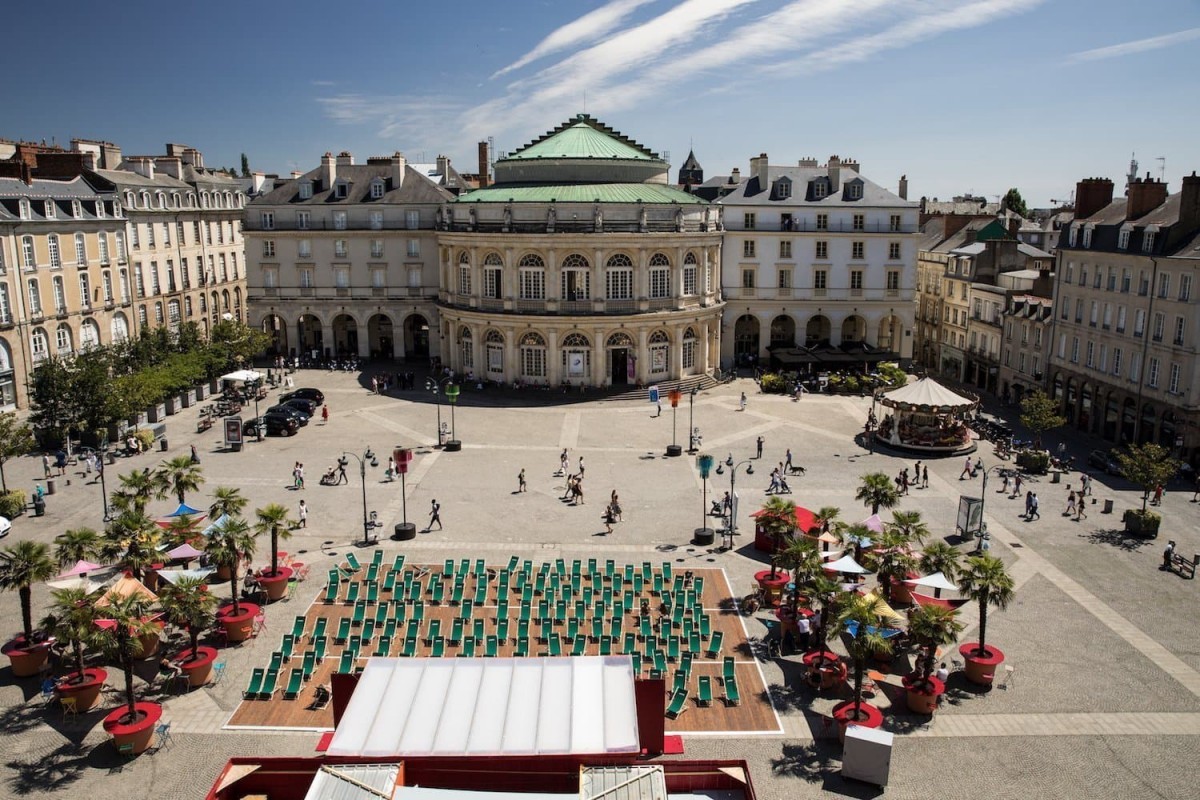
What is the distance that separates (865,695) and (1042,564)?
1437 cm

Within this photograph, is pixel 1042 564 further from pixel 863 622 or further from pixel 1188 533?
pixel 863 622

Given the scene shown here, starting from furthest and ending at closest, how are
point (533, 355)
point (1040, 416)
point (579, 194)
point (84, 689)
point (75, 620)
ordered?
point (533, 355), point (579, 194), point (1040, 416), point (84, 689), point (75, 620)

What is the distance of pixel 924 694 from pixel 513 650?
12.2 metres

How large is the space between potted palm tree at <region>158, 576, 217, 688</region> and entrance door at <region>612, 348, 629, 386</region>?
1732 inches

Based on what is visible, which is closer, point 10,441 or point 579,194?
point 10,441

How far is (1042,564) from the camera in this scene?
3569 centimetres

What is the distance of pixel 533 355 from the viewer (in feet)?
223

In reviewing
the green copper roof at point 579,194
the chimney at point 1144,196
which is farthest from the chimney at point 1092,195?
the green copper roof at point 579,194

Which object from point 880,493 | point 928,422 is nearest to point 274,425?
point 880,493

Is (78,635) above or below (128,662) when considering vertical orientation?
above

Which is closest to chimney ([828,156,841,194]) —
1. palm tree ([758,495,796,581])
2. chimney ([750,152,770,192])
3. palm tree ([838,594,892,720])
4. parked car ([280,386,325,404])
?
chimney ([750,152,770,192])

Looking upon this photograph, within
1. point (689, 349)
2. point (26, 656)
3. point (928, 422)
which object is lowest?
point (26, 656)

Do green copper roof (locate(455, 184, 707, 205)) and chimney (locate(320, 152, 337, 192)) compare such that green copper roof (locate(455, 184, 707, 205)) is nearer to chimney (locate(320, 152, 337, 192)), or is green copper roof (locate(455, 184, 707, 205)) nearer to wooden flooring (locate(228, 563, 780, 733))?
chimney (locate(320, 152, 337, 192))

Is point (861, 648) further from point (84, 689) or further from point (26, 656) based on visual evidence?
point (26, 656)
